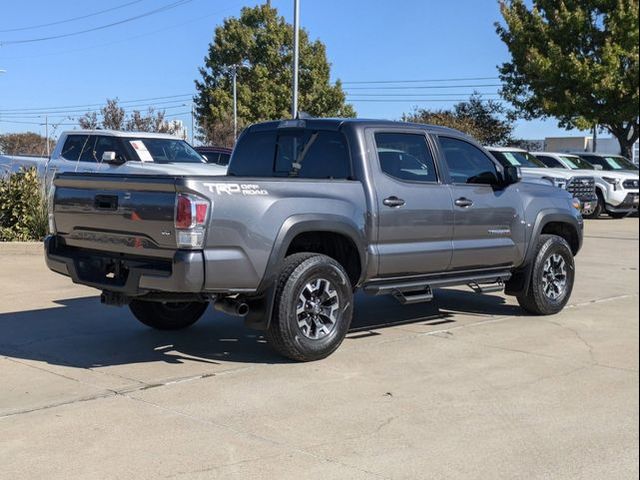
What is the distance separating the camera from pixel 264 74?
40750mm

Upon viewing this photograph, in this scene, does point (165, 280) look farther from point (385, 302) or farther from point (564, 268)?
point (564, 268)

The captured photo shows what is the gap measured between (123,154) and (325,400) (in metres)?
9.50

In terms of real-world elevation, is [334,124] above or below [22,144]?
below

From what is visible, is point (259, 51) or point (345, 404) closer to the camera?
point (345, 404)

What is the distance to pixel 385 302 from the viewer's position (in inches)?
360

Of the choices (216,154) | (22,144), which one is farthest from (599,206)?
(22,144)

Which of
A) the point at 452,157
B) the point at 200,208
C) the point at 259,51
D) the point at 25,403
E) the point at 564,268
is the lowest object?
the point at 25,403

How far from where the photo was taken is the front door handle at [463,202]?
7.13m

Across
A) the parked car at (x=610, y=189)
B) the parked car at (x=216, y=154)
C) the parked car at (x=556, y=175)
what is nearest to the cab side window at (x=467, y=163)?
the parked car at (x=556, y=175)

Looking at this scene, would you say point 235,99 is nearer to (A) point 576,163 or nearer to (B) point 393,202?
(A) point 576,163

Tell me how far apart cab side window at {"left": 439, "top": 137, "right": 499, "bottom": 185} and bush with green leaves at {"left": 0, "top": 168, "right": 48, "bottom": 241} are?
8203mm

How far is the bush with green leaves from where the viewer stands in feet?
42.6

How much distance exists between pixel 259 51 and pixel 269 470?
130ft

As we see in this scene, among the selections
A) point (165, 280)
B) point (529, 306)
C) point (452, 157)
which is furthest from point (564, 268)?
point (165, 280)
